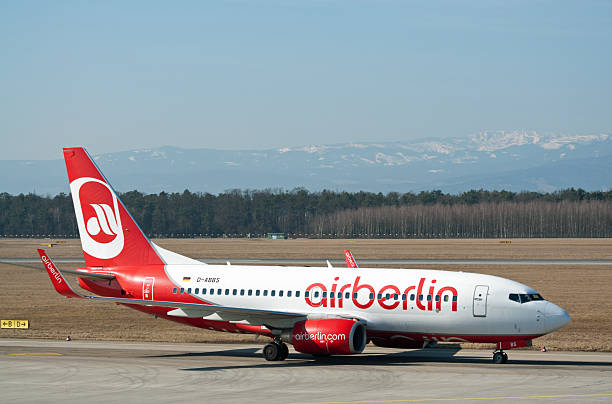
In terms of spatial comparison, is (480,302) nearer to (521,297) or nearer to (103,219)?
(521,297)

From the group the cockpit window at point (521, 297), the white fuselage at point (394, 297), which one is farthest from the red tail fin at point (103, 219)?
the cockpit window at point (521, 297)

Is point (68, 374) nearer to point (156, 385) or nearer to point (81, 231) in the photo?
point (156, 385)

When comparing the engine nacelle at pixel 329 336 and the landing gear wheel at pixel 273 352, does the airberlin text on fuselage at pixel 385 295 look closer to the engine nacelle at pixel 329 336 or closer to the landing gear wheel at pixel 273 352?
the engine nacelle at pixel 329 336

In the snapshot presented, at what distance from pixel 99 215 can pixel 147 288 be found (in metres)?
3.92

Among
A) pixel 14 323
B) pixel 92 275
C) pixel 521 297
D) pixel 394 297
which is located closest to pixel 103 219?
pixel 92 275

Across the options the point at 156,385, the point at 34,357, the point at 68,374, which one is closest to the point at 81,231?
the point at 34,357

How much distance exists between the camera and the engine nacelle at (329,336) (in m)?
32.6

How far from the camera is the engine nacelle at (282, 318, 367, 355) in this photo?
32562 millimetres

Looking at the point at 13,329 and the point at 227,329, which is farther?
the point at 13,329

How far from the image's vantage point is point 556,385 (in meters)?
27.8

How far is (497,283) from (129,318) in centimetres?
2448

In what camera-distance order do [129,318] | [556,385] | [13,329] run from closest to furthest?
[556,385], [13,329], [129,318]

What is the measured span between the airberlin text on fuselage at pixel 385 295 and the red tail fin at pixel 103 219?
7606 millimetres

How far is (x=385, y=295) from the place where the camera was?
34.2 metres
